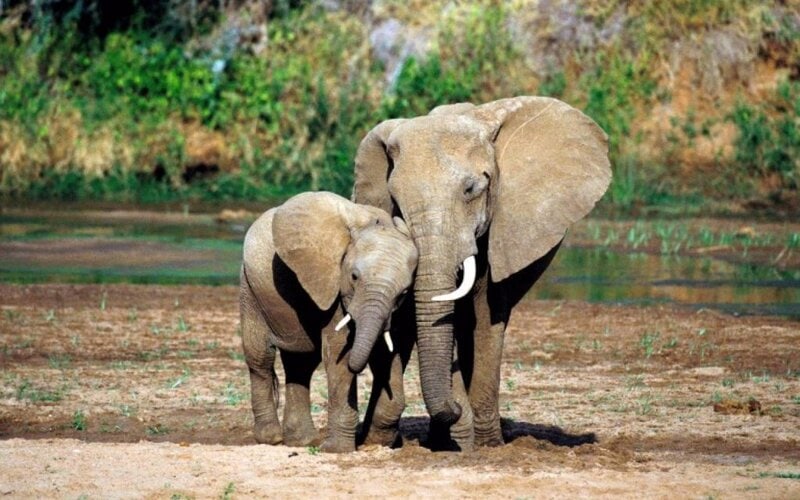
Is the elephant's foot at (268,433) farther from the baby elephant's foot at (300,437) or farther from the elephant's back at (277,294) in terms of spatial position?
the elephant's back at (277,294)

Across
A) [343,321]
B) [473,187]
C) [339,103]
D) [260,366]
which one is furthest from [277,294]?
[339,103]

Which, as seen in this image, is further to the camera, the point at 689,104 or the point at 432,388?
the point at 689,104

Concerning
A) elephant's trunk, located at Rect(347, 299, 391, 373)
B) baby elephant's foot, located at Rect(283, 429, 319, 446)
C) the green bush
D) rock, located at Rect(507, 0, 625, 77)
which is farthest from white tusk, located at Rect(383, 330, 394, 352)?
rock, located at Rect(507, 0, 625, 77)

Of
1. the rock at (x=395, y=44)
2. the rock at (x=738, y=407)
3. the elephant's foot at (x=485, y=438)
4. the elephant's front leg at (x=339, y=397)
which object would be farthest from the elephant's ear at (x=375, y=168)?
the rock at (x=395, y=44)

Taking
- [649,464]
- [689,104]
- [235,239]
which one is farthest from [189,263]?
[649,464]

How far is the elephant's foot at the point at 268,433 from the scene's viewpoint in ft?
32.0

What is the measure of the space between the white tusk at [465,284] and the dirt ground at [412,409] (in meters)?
0.85

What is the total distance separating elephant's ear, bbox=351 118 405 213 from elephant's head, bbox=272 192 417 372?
41 cm

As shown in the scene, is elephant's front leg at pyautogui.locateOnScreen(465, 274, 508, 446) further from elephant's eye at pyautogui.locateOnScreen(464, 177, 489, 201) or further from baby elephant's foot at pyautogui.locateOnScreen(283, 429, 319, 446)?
baby elephant's foot at pyautogui.locateOnScreen(283, 429, 319, 446)

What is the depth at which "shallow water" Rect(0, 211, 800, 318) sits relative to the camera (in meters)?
17.1

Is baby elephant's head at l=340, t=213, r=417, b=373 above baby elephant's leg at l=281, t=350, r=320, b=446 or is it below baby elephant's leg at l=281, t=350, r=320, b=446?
above

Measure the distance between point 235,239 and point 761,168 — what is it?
8660 millimetres

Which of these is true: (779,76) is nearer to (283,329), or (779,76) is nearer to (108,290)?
(108,290)

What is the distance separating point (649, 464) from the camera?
8359mm
